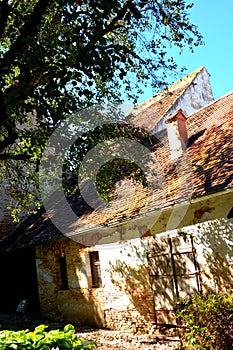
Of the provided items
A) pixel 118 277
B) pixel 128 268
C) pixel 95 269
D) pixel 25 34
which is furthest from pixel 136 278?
pixel 25 34

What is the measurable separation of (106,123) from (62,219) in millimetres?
5796

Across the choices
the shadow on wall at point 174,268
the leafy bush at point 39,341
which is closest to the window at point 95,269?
the shadow on wall at point 174,268

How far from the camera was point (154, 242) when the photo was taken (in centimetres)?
931

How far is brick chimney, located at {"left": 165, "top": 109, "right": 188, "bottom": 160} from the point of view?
1139 centimetres

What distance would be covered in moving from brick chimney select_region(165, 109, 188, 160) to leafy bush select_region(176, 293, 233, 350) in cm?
538

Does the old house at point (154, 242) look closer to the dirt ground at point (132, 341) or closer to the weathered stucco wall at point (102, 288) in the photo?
the weathered stucco wall at point (102, 288)

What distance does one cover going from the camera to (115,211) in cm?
1040

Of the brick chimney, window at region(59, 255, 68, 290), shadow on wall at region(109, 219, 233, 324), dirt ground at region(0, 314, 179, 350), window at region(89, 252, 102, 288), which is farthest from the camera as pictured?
window at region(59, 255, 68, 290)

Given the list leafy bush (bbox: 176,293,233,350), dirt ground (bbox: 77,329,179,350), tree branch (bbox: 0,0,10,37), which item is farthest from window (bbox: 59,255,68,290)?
tree branch (bbox: 0,0,10,37)

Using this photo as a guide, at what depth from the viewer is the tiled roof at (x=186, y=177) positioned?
27.8ft

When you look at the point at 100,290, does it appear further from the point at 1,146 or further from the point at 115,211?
the point at 1,146

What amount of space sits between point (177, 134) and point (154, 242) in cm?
373

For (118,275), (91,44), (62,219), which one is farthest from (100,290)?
(91,44)

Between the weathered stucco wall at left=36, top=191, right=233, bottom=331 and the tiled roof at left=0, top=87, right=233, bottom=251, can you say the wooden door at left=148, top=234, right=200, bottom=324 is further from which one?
the tiled roof at left=0, top=87, right=233, bottom=251
